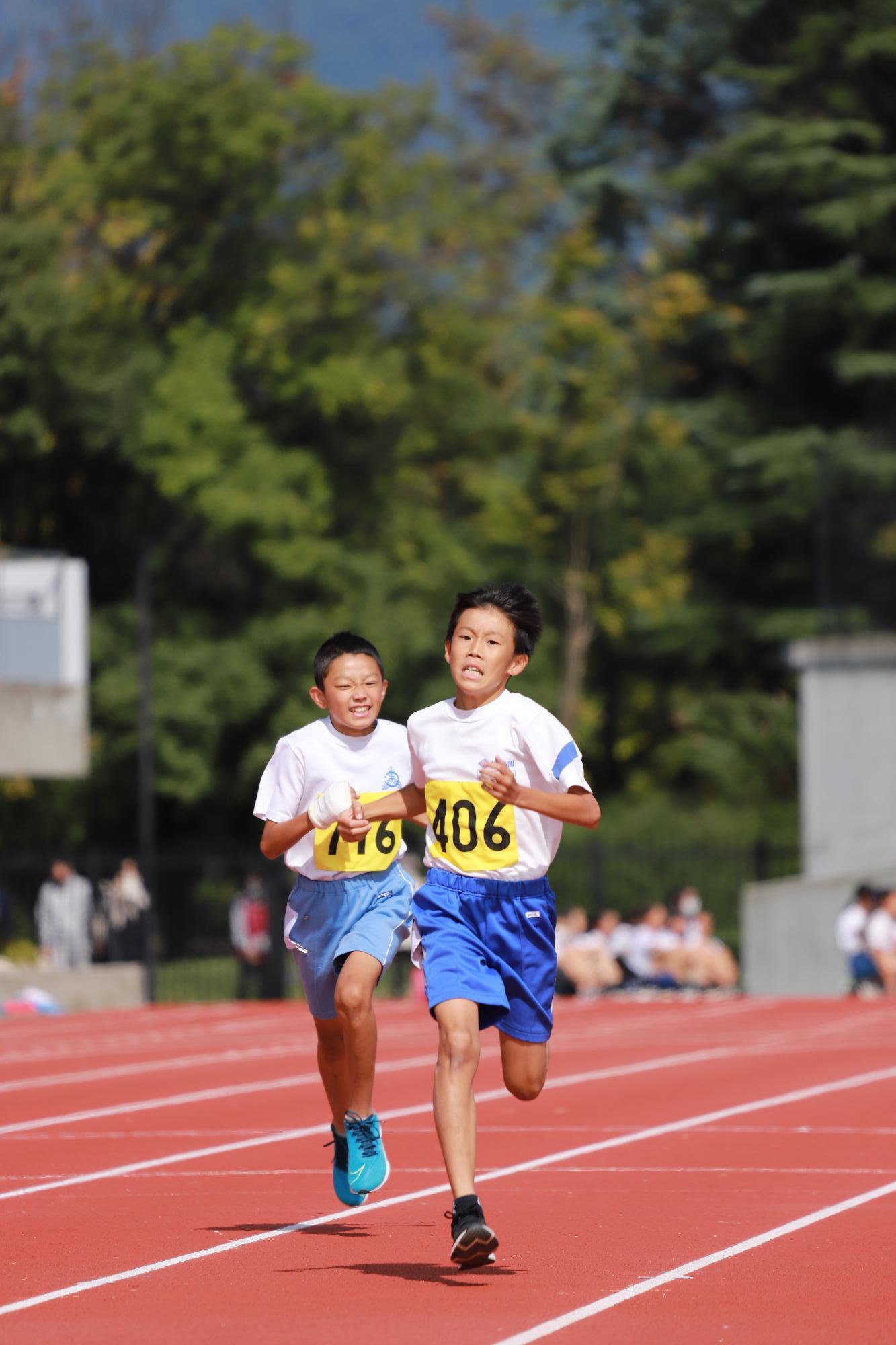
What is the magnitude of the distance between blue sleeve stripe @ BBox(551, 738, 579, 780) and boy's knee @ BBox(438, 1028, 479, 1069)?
0.86 metres

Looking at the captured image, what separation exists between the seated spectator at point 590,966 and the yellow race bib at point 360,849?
18.8m

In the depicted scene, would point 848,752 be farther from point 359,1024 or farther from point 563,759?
point 563,759

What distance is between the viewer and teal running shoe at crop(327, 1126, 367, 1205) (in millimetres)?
8250

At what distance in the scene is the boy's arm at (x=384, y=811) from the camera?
7.74m

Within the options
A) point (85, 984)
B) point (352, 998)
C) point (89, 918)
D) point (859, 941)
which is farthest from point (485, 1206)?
point (89, 918)

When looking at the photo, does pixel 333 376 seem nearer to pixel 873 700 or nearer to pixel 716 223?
pixel 716 223

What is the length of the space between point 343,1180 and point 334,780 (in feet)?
4.64

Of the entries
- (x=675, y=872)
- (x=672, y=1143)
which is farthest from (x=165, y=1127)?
(x=675, y=872)

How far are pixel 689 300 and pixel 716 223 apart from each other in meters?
1.57

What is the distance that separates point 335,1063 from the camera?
28.3ft

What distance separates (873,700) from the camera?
102 ft

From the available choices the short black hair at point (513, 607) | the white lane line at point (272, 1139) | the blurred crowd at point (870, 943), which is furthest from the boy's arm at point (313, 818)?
the blurred crowd at point (870, 943)

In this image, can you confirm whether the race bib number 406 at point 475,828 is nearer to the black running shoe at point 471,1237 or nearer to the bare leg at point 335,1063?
the black running shoe at point 471,1237

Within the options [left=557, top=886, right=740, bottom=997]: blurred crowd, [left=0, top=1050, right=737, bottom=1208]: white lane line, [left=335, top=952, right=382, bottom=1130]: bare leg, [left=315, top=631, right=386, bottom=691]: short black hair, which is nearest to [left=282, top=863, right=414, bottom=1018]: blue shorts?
Answer: [left=335, top=952, right=382, bottom=1130]: bare leg
